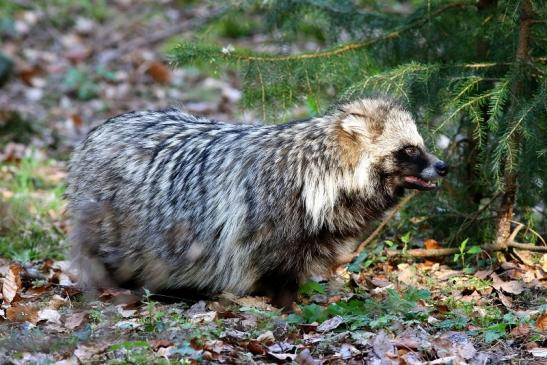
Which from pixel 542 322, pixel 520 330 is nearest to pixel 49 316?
pixel 520 330

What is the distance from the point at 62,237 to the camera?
8023mm

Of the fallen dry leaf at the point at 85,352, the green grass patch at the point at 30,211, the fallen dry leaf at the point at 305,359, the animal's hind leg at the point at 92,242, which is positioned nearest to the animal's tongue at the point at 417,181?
the fallen dry leaf at the point at 305,359

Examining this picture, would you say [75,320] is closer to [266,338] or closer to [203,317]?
[203,317]

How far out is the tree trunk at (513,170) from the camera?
6363 mm

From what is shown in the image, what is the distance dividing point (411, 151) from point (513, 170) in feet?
2.97

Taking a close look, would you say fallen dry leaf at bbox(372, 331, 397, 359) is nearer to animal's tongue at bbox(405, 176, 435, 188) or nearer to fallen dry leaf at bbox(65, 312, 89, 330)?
animal's tongue at bbox(405, 176, 435, 188)

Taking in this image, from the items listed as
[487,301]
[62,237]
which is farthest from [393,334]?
[62,237]

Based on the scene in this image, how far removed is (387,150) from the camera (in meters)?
5.93

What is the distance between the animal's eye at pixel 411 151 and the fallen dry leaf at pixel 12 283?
2.83 metres

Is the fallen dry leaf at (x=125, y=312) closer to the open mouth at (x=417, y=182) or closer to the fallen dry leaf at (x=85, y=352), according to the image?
the fallen dry leaf at (x=85, y=352)

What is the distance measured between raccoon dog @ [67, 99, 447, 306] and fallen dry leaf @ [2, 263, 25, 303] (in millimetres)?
454

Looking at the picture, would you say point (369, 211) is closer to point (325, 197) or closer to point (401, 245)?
point (325, 197)

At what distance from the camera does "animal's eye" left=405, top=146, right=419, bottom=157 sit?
5.94 m

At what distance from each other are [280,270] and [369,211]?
736 millimetres
